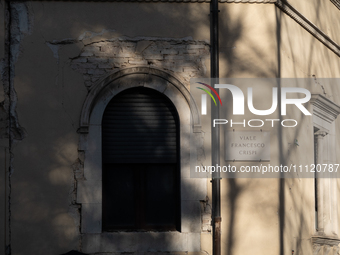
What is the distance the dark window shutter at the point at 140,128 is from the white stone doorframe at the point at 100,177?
148 millimetres

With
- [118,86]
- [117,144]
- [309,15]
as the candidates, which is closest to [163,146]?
[117,144]

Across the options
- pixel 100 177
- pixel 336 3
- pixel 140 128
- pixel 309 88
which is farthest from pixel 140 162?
pixel 336 3

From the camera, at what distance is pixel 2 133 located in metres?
6.74

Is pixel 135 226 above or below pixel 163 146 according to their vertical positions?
below

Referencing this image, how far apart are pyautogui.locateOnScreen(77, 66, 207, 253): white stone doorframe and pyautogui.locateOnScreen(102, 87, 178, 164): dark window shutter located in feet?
0.49

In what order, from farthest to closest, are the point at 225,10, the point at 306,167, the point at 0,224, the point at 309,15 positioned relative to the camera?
the point at 309,15 < the point at 306,167 < the point at 225,10 < the point at 0,224

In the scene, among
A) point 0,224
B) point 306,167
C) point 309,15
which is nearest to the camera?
point 0,224

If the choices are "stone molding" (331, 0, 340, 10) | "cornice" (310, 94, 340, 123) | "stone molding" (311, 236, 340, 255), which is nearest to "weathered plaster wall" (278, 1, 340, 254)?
"cornice" (310, 94, 340, 123)

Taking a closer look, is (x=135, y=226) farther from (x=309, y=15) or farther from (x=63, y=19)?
(x=309, y=15)

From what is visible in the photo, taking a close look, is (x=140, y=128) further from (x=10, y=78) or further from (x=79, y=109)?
(x=10, y=78)

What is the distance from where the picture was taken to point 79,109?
686cm

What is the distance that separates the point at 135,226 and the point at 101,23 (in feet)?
10.3

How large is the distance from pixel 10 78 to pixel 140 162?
230cm

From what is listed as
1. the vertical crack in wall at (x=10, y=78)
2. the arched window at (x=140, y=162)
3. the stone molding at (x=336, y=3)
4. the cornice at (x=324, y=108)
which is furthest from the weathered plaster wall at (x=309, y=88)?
the vertical crack in wall at (x=10, y=78)
